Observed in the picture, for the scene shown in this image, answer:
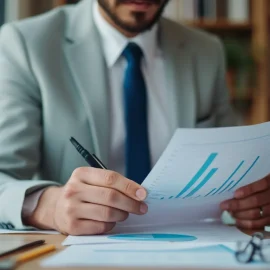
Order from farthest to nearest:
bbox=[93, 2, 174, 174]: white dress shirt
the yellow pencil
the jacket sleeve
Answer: bbox=[93, 2, 174, 174]: white dress shirt
the jacket sleeve
the yellow pencil

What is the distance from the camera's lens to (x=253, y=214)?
999 mm

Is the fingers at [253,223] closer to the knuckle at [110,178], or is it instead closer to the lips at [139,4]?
the knuckle at [110,178]

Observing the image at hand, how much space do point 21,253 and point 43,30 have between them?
2.50ft

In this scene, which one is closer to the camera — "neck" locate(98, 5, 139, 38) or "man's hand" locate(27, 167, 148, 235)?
"man's hand" locate(27, 167, 148, 235)

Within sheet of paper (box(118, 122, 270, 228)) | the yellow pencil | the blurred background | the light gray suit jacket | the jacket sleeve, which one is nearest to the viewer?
the yellow pencil

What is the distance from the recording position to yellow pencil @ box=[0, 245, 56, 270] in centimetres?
57

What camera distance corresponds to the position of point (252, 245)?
2.10 ft

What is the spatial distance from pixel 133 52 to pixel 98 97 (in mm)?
184

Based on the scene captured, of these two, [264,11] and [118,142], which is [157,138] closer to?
[118,142]

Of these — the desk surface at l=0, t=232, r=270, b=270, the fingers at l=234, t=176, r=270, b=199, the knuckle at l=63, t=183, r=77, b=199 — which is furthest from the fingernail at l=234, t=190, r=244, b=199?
the knuckle at l=63, t=183, r=77, b=199

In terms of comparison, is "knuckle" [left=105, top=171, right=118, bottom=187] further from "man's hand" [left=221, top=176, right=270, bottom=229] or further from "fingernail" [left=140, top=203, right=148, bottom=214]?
"man's hand" [left=221, top=176, right=270, bottom=229]

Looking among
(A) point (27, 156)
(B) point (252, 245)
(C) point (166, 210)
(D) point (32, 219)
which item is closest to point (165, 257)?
(B) point (252, 245)

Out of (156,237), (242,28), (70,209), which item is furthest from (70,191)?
(242,28)

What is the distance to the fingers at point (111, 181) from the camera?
79 centimetres
